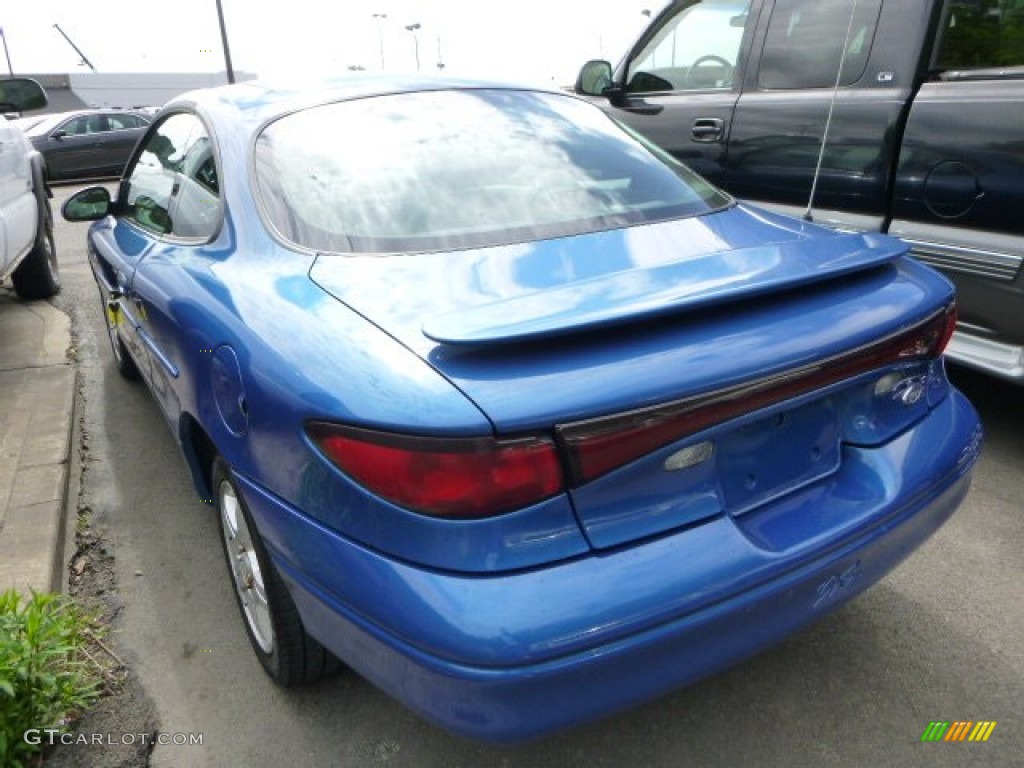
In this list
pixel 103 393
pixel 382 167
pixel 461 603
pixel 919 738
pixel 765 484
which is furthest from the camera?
pixel 103 393

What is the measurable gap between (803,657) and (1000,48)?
2599 mm

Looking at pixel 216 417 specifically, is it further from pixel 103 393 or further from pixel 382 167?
pixel 103 393

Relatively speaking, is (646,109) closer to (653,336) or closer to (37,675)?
(653,336)

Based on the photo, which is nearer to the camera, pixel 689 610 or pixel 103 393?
pixel 689 610

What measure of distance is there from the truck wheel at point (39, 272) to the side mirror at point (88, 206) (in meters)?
2.89

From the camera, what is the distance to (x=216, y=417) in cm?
200

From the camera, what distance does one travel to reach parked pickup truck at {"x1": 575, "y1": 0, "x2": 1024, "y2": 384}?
3.07 m

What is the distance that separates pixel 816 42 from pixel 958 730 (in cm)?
313

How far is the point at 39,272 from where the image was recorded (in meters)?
6.24

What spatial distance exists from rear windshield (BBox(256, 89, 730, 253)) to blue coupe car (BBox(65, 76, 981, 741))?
0.04 ft

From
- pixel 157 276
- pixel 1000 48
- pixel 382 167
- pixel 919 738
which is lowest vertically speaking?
pixel 919 738

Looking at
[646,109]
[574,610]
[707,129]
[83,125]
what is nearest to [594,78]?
[646,109]

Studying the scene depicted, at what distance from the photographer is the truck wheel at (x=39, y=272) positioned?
20.2 feet

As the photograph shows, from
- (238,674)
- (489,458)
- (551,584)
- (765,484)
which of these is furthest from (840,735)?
(238,674)
